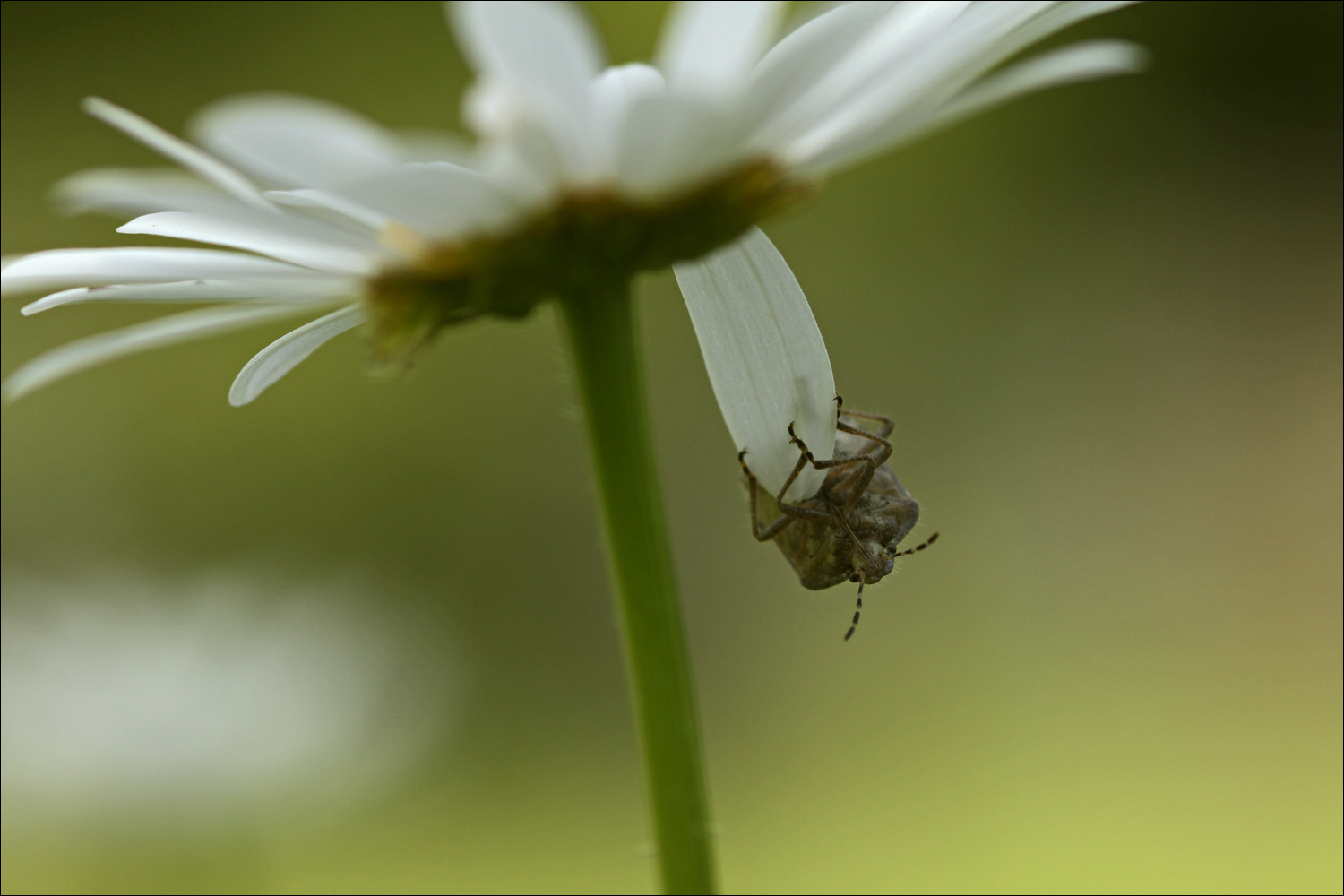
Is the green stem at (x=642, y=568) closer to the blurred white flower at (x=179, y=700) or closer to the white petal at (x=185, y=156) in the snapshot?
the white petal at (x=185, y=156)

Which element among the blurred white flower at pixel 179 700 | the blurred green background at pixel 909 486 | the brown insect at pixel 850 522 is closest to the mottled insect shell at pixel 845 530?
the brown insect at pixel 850 522

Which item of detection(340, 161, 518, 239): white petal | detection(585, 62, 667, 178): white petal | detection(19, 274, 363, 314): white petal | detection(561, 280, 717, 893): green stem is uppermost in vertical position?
detection(585, 62, 667, 178): white petal

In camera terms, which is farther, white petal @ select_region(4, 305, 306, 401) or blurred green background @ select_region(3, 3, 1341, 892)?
blurred green background @ select_region(3, 3, 1341, 892)

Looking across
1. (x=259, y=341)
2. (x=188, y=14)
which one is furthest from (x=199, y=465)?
(x=188, y=14)

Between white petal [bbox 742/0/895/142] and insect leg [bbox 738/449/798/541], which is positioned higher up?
white petal [bbox 742/0/895/142]

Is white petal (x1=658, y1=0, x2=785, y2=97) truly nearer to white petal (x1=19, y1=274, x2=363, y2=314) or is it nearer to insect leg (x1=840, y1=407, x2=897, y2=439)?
white petal (x1=19, y1=274, x2=363, y2=314)

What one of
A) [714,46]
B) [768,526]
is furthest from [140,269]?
[768,526]

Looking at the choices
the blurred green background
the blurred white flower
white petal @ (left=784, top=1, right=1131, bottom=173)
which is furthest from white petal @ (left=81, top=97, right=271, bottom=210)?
the blurred green background

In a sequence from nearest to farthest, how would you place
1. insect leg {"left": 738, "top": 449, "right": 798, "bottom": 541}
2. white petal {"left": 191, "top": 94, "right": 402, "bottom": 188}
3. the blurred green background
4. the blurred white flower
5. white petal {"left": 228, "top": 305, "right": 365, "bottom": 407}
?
white petal {"left": 191, "top": 94, "right": 402, "bottom": 188} → white petal {"left": 228, "top": 305, "right": 365, "bottom": 407} → insect leg {"left": 738, "top": 449, "right": 798, "bottom": 541} → the blurred white flower → the blurred green background
